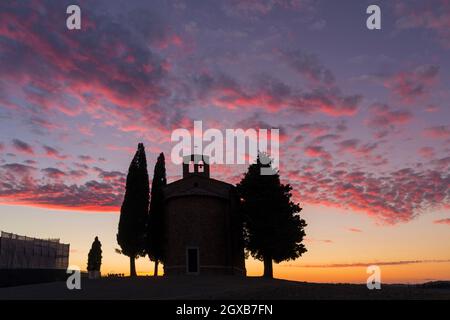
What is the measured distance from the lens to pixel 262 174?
48.8 meters

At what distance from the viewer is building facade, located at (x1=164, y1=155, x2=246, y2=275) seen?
45.1 meters

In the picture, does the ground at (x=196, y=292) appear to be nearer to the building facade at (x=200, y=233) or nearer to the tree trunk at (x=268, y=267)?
the building facade at (x=200, y=233)

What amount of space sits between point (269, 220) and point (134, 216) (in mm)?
12825

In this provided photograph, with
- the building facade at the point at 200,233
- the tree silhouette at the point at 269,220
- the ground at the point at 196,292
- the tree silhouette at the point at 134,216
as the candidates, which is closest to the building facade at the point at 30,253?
the tree silhouette at the point at 134,216

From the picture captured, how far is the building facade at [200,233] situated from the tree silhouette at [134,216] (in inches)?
89.1

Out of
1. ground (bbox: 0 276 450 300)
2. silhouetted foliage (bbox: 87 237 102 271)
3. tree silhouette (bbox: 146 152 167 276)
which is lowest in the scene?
ground (bbox: 0 276 450 300)

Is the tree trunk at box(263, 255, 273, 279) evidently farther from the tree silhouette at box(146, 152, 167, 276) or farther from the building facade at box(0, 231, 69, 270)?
the building facade at box(0, 231, 69, 270)

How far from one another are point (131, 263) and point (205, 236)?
7.49 metres

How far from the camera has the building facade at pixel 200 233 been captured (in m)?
45.1

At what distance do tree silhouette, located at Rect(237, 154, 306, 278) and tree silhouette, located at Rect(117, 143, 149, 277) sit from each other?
9.75 meters

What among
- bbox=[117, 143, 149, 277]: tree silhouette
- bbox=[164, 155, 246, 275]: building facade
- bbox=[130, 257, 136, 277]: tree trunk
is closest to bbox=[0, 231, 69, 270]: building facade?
bbox=[130, 257, 136, 277]: tree trunk

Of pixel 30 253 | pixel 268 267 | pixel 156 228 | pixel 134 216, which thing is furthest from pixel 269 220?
pixel 30 253
